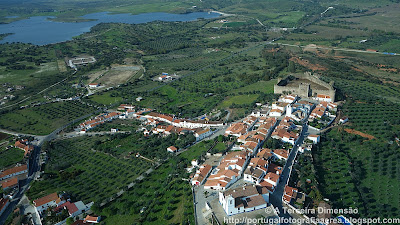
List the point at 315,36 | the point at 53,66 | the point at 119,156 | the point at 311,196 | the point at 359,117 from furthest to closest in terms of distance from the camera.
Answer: the point at 315,36 < the point at 53,66 < the point at 359,117 < the point at 119,156 < the point at 311,196

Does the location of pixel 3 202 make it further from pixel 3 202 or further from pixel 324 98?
pixel 324 98

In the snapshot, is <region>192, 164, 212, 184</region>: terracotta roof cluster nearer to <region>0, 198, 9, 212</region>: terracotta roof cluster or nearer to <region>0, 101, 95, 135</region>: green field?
<region>0, 198, 9, 212</region>: terracotta roof cluster

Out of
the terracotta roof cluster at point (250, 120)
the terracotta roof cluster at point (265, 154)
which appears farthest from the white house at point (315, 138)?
the terracotta roof cluster at point (250, 120)

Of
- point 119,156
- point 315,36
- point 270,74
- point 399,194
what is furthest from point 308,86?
point 315,36

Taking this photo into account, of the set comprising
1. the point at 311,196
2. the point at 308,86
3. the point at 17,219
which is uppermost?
the point at 308,86

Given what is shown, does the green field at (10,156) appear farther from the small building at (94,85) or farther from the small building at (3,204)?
the small building at (94,85)

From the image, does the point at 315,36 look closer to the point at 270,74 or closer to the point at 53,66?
the point at 270,74

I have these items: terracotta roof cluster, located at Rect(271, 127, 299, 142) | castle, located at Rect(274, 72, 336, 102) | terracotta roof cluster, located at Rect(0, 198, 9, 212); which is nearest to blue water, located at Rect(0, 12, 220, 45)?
castle, located at Rect(274, 72, 336, 102)

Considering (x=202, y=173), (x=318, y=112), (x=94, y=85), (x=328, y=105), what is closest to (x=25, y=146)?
(x=202, y=173)
